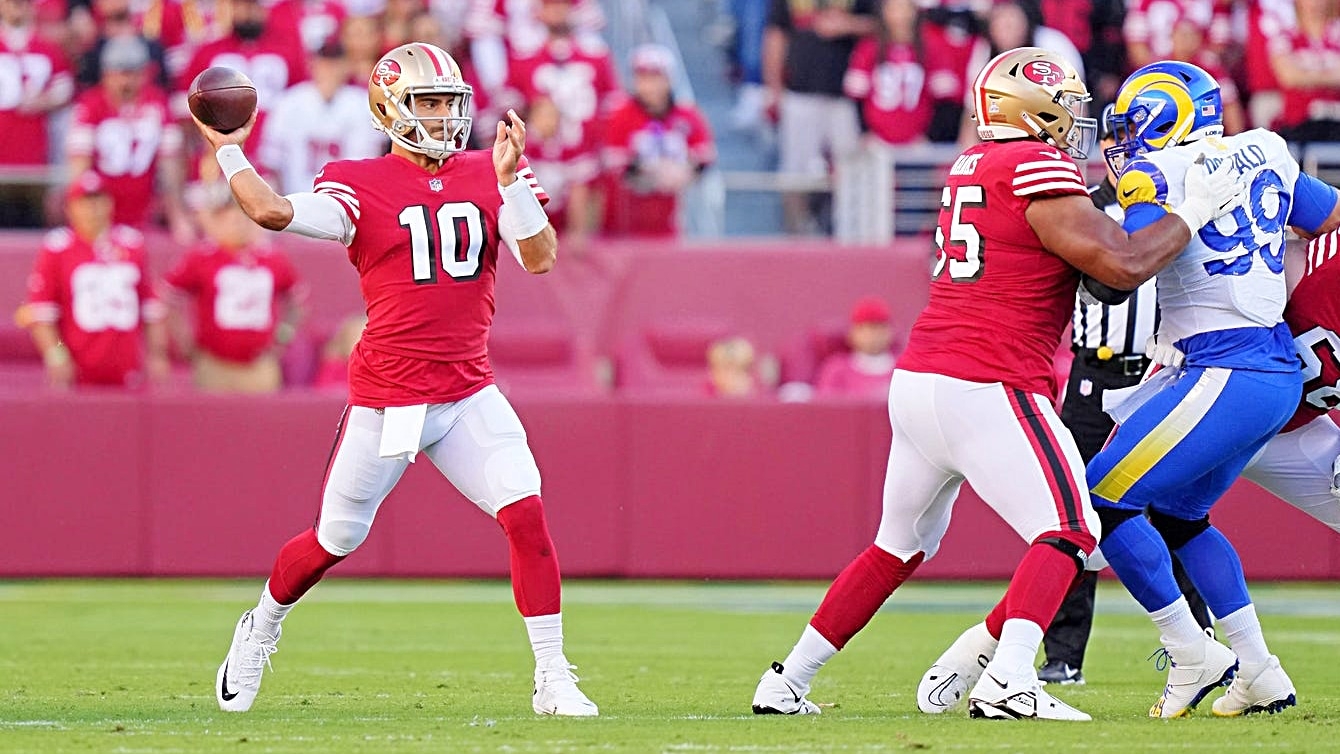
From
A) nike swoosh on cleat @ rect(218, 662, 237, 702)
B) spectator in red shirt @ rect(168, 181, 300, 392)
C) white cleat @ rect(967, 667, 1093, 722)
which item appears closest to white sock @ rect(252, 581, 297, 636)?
nike swoosh on cleat @ rect(218, 662, 237, 702)

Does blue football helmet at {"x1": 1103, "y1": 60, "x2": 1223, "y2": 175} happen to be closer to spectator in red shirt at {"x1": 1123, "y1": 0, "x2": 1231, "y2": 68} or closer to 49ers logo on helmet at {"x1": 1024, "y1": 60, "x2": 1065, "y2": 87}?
49ers logo on helmet at {"x1": 1024, "y1": 60, "x2": 1065, "y2": 87}

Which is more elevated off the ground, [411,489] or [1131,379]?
[1131,379]

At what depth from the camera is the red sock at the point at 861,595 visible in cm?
572

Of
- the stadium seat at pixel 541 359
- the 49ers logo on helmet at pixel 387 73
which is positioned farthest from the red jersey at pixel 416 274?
the stadium seat at pixel 541 359

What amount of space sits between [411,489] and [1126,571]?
6085mm

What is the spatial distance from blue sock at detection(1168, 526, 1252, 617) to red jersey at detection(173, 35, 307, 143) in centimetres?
793

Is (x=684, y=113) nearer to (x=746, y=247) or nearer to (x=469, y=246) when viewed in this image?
(x=746, y=247)

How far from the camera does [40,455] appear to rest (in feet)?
36.4

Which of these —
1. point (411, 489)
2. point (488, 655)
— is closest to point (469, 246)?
point (488, 655)

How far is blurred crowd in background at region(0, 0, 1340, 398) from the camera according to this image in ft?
38.2

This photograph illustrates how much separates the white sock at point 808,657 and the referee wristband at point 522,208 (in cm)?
141

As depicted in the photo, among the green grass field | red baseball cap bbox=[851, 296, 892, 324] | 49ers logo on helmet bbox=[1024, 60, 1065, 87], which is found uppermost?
49ers logo on helmet bbox=[1024, 60, 1065, 87]

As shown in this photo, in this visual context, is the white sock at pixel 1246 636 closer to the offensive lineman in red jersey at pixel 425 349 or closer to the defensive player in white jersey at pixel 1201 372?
the defensive player in white jersey at pixel 1201 372

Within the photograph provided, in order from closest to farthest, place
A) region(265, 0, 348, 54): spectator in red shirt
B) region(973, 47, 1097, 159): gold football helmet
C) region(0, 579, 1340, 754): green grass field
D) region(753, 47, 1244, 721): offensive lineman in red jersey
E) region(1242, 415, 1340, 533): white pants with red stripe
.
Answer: region(0, 579, 1340, 754): green grass field < region(753, 47, 1244, 721): offensive lineman in red jersey < region(973, 47, 1097, 159): gold football helmet < region(1242, 415, 1340, 533): white pants with red stripe < region(265, 0, 348, 54): spectator in red shirt
